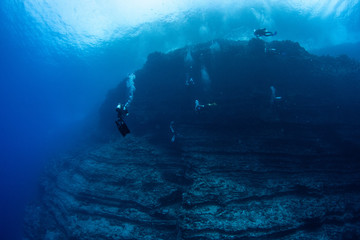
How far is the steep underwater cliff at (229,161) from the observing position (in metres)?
7.55

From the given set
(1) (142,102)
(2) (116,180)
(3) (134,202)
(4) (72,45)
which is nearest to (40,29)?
(4) (72,45)

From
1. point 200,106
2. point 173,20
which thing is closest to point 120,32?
point 173,20

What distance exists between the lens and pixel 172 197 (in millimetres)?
9570

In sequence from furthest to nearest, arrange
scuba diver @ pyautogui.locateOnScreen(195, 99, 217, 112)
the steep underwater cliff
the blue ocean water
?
the blue ocean water, scuba diver @ pyautogui.locateOnScreen(195, 99, 217, 112), the steep underwater cliff

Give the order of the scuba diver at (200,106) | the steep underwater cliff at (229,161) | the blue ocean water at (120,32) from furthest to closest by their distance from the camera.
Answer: the blue ocean water at (120,32)
the scuba diver at (200,106)
the steep underwater cliff at (229,161)

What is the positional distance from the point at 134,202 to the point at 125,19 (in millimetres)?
28608

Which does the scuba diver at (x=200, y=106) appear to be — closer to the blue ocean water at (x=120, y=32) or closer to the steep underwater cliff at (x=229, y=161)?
the steep underwater cliff at (x=229, y=161)

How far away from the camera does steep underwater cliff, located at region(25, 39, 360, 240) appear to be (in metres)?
7.55

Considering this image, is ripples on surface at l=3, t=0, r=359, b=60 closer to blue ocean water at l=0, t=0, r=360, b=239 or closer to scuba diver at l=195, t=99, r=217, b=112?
blue ocean water at l=0, t=0, r=360, b=239

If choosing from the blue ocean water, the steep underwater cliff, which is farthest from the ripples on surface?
the steep underwater cliff

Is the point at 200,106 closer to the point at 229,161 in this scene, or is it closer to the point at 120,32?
the point at 229,161

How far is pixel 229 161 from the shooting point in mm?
9773

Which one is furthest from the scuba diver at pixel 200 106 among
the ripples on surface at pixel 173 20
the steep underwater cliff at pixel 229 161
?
the ripples on surface at pixel 173 20

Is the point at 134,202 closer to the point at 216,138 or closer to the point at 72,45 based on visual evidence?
the point at 216,138
